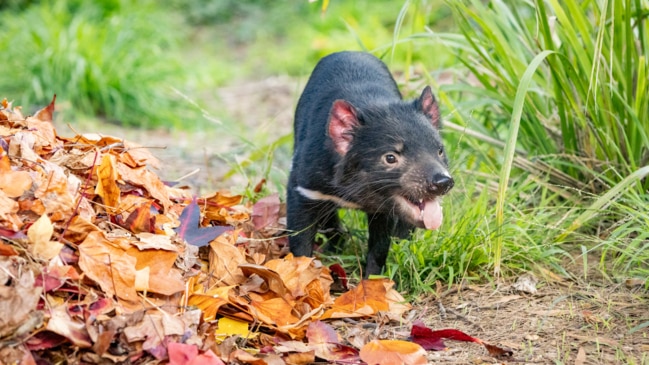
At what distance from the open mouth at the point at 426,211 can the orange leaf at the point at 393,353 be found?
52 centimetres

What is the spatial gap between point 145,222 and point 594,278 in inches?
64.2

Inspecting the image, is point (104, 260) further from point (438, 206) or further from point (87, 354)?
point (438, 206)

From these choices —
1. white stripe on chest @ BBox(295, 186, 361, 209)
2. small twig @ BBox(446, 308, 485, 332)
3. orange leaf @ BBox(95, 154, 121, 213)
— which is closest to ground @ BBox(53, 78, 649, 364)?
small twig @ BBox(446, 308, 485, 332)

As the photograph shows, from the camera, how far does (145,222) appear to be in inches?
108

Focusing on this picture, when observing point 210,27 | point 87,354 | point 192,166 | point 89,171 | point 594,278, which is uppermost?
point 89,171

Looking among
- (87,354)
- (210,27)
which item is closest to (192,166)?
(87,354)

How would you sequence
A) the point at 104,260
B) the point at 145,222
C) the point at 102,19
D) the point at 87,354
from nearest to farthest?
the point at 87,354 → the point at 104,260 → the point at 145,222 → the point at 102,19

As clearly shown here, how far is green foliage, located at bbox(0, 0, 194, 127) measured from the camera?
6.36m

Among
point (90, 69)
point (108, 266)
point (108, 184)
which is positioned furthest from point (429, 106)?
point (90, 69)

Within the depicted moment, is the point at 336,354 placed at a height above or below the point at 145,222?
below

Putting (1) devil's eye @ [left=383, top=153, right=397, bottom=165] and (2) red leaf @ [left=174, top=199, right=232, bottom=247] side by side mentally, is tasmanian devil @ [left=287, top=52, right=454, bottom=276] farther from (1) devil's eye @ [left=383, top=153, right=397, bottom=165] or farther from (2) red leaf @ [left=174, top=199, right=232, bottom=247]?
(2) red leaf @ [left=174, top=199, right=232, bottom=247]

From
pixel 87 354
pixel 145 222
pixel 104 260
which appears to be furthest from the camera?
pixel 145 222

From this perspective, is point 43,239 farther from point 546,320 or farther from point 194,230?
point 546,320

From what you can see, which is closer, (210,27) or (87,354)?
(87,354)
